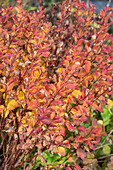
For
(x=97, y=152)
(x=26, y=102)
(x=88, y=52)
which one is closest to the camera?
(x=26, y=102)

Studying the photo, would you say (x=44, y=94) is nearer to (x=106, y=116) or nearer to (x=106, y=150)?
(x=106, y=150)

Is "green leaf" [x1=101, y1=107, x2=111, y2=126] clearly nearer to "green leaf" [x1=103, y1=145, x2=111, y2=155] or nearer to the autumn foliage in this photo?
"green leaf" [x1=103, y1=145, x2=111, y2=155]

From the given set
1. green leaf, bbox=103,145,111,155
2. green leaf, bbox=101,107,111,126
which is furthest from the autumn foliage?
green leaf, bbox=101,107,111,126

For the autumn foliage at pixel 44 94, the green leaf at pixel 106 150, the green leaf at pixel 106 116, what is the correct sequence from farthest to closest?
1. the green leaf at pixel 106 116
2. the green leaf at pixel 106 150
3. the autumn foliage at pixel 44 94

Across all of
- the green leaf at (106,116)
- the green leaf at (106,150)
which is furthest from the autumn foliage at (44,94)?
the green leaf at (106,116)

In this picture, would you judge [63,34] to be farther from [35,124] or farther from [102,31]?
[35,124]

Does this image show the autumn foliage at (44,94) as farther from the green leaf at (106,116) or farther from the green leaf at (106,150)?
the green leaf at (106,116)

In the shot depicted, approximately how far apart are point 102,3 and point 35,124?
19.4 feet

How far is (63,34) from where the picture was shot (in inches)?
71.0

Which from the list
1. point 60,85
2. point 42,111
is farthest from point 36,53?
point 42,111

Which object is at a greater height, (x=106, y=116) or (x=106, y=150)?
(x=106, y=116)

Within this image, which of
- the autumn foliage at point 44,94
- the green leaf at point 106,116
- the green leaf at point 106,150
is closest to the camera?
the autumn foliage at point 44,94

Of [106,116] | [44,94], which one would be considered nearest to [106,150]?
[106,116]

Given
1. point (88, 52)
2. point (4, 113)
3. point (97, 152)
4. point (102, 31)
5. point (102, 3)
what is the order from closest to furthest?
point (4, 113) → point (88, 52) → point (102, 31) → point (97, 152) → point (102, 3)
